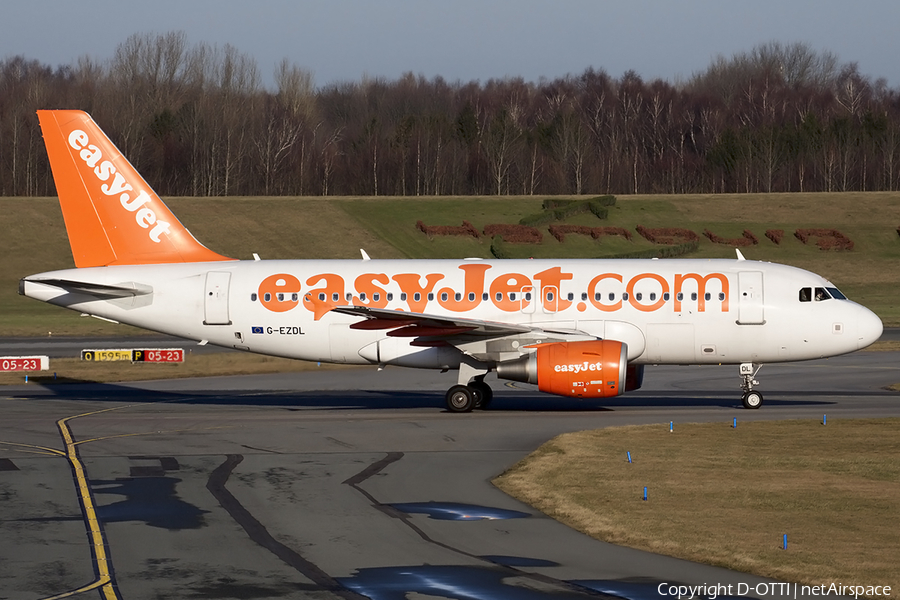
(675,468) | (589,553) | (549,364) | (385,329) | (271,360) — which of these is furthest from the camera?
(271,360)

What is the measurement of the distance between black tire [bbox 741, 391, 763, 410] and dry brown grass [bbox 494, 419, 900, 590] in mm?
4071

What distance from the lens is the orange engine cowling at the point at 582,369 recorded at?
1118 inches

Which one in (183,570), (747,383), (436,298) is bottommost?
(183,570)

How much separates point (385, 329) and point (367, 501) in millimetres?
13201

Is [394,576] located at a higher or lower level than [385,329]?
lower

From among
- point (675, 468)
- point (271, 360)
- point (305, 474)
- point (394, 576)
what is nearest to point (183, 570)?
point (394, 576)

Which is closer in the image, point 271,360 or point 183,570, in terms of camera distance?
point 183,570

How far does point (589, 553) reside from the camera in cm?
1450

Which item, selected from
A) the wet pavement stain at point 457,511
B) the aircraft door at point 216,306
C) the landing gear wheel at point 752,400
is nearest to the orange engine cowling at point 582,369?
the landing gear wheel at point 752,400

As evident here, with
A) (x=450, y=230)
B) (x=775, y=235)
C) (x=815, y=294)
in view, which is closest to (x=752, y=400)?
(x=815, y=294)

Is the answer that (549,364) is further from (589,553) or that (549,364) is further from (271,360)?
(271,360)

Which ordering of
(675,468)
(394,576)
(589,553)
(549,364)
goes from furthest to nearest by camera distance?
1. (549,364)
2. (675,468)
3. (589,553)
4. (394,576)

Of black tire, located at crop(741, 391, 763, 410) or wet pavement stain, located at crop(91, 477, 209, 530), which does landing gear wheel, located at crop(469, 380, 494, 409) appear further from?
wet pavement stain, located at crop(91, 477, 209, 530)

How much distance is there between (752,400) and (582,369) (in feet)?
19.1
